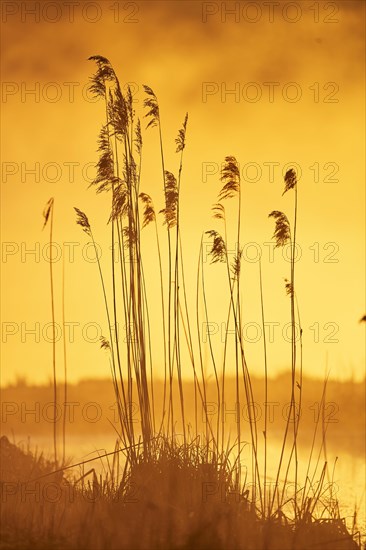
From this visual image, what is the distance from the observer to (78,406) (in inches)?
369

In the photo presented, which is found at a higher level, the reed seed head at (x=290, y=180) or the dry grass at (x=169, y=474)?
the reed seed head at (x=290, y=180)

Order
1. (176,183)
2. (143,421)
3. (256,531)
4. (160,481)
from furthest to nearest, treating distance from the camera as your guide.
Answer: (176,183), (143,421), (160,481), (256,531)

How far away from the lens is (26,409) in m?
9.38

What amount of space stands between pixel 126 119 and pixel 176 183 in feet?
2.34

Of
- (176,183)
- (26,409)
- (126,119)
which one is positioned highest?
(126,119)

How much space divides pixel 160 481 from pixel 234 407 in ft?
4.69

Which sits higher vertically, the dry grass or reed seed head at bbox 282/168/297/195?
reed seed head at bbox 282/168/297/195

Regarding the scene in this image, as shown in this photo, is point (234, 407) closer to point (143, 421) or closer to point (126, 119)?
point (143, 421)

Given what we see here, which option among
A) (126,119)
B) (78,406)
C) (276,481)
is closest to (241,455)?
(276,481)

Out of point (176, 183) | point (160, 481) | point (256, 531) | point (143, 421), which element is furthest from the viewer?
point (176, 183)

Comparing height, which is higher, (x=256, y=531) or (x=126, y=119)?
(x=126, y=119)

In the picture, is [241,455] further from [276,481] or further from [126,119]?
[126,119]

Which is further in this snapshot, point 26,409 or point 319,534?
point 26,409

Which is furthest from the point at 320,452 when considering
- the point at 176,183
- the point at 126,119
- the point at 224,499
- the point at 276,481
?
the point at 126,119
